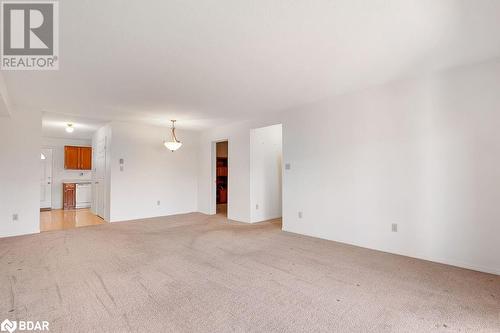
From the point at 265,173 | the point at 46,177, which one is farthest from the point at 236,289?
the point at 46,177

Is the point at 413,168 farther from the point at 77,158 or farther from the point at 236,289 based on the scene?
the point at 77,158

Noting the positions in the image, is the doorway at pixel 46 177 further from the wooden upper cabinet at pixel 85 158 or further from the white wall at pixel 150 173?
the white wall at pixel 150 173

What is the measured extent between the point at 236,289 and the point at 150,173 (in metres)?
4.67

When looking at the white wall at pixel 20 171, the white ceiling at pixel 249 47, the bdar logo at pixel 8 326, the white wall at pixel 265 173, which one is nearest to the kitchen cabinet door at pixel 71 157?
the white wall at pixel 20 171

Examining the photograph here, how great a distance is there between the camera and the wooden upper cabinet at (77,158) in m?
8.08

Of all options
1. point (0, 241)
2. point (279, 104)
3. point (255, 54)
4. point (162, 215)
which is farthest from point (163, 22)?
point (162, 215)

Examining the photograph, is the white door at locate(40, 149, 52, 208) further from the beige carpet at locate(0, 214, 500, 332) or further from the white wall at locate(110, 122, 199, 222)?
the beige carpet at locate(0, 214, 500, 332)

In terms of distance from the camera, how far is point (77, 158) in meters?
8.21

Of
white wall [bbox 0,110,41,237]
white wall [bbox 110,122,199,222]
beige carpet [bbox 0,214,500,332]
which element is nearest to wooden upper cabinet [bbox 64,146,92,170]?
white wall [bbox 110,122,199,222]

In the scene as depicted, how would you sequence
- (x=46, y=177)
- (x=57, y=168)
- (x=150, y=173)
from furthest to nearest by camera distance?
1. (x=57, y=168)
2. (x=46, y=177)
3. (x=150, y=173)

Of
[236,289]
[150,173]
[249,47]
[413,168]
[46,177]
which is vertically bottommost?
[236,289]

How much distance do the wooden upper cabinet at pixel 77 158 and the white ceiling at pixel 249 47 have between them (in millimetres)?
4658

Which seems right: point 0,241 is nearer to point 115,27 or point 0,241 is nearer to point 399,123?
point 115,27

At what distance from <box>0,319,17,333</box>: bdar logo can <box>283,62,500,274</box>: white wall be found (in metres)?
3.91
